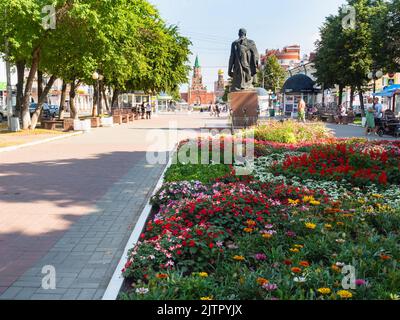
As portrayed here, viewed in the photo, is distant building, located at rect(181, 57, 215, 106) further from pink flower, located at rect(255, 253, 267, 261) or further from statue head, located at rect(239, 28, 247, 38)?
pink flower, located at rect(255, 253, 267, 261)

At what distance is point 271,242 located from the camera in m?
4.94

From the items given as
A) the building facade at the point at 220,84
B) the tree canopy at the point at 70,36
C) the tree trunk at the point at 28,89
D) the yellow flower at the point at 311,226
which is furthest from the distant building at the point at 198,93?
Result: the yellow flower at the point at 311,226

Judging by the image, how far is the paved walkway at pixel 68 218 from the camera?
4.96m

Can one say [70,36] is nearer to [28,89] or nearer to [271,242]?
[28,89]

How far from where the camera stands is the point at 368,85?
1673 inches

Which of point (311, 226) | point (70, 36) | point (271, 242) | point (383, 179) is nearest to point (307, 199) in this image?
point (311, 226)

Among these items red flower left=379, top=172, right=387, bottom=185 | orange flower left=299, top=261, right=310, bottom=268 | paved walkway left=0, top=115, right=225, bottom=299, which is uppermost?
red flower left=379, top=172, right=387, bottom=185

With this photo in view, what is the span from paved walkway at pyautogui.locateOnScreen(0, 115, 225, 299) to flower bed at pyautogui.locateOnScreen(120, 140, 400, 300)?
0.64m

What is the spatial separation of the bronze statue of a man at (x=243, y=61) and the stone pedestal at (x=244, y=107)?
62cm

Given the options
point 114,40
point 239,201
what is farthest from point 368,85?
point 239,201

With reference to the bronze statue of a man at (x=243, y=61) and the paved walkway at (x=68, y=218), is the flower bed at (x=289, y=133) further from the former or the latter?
the bronze statue of a man at (x=243, y=61)

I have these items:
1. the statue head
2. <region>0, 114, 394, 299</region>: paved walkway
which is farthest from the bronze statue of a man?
<region>0, 114, 394, 299</region>: paved walkway

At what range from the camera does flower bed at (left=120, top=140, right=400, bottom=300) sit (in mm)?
3836
